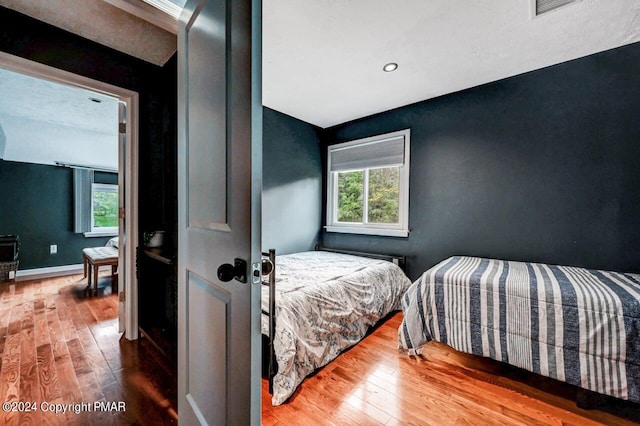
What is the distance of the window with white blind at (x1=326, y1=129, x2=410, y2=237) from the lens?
→ 117 inches

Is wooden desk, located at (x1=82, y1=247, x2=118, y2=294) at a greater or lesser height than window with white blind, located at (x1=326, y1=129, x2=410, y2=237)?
lesser

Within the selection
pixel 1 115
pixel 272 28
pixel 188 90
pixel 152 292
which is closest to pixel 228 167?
pixel 188 90

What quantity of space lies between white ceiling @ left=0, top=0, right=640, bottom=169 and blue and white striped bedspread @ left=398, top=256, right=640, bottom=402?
1.72 metres

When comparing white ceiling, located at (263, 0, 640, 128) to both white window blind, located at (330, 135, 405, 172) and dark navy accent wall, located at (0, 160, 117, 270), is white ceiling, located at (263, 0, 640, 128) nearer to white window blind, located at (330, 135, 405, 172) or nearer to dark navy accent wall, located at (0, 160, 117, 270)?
white window blind, located at (330, 135, 405, 172)

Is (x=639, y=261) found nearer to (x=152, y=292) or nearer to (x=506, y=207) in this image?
(x=506, y=207)

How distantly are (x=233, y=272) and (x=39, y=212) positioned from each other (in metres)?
5.59

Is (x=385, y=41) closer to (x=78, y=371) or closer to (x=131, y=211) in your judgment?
(x=131, y=211)

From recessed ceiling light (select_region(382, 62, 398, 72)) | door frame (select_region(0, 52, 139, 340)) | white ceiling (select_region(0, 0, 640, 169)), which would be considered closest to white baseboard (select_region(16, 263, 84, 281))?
white ceiling (select_region(0, 0, 640, 169))

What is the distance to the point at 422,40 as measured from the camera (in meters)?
1.83

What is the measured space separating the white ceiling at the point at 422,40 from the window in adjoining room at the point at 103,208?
4.62m

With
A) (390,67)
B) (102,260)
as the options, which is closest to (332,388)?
(390,67)

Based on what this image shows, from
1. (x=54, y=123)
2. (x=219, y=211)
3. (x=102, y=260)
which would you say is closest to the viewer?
(x=219, y=211)

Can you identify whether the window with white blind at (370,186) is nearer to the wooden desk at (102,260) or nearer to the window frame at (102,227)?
the wooden desk at (102,260)

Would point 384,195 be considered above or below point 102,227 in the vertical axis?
above
